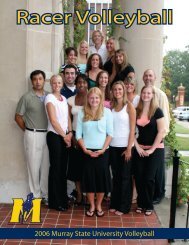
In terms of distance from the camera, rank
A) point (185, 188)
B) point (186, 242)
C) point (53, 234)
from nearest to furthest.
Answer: point (53, 234) < point (186, 242) < point (185, 188)

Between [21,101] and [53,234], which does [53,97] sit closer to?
[21,101]

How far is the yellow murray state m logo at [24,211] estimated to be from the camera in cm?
458

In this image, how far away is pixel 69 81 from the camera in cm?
520

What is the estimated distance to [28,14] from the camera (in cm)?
507

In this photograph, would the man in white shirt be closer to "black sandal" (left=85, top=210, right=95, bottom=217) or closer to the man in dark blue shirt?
the man in dark blue shirt

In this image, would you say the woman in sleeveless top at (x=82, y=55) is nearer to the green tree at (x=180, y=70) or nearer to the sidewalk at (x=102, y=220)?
the sidewalk at (x=102, y=220)

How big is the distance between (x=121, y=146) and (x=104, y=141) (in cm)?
29

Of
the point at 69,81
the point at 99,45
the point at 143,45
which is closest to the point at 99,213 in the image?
the point at 69,81

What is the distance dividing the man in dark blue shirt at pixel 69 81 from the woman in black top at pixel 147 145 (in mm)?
1031

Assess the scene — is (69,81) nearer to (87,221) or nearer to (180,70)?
(87,221)

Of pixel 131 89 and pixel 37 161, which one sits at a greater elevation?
pixel 131 89

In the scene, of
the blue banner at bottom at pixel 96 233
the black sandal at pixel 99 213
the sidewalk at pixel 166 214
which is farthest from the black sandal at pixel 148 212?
the blue banner at bottom at pixel 96 233

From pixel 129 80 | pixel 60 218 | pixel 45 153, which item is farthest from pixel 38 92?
pixel 60 218

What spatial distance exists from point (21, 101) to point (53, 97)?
20.6 inches
